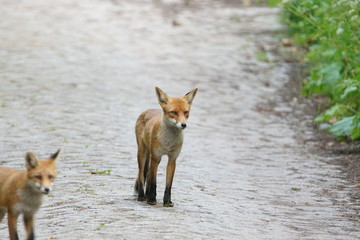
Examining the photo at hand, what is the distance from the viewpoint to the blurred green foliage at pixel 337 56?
10266 mm

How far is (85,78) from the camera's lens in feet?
54.8

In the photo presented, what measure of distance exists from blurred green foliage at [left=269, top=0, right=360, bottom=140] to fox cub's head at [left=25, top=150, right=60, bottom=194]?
195 inches

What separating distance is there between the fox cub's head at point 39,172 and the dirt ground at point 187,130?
79cm

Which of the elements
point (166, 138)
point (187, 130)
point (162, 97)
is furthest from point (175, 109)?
point (187, 130)

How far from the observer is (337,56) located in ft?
41.5

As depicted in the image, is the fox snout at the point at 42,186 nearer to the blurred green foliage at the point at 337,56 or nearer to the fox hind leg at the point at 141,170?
the fox hind leg at the point at 141,170

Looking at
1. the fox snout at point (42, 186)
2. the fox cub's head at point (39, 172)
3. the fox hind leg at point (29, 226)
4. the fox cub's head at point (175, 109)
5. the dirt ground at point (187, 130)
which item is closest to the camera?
the fox snout at point (42, 186)

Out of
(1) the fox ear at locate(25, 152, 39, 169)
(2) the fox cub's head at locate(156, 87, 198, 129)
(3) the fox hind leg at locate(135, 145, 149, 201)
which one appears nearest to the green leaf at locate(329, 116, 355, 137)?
(3) the fox hind leg at locate(135, 145, 149, 201)

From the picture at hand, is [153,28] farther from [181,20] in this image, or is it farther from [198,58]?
[198,58]

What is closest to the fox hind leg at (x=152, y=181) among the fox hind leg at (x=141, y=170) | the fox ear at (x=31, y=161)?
the fox hind leg at (x=141, y=170)

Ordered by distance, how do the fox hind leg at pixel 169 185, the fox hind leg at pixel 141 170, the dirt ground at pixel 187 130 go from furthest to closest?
the fox hind leg at pixel 141 170, the fox hind leg at pixel 169 185, the dirt ground at pixel 187 130

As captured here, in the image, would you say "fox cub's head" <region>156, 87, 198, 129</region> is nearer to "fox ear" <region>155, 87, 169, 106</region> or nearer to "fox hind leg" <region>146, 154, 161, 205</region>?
"fox ear" <region>155, 87, 169, 106</region>

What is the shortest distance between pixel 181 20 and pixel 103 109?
37.0 feet

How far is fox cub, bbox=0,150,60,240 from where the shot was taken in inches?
234
